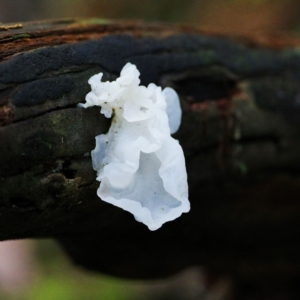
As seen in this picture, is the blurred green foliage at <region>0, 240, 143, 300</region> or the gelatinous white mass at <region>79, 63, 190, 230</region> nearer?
the gelatinous white mass at <region>79, 63, 190, 230</region>

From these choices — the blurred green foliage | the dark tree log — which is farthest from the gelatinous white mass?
the blurred green foliage

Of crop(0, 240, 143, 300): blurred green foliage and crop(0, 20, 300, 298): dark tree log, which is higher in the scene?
crop(0, 20, 300, 298): dark tree log

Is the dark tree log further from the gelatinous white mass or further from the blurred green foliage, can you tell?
the blurred green foliage

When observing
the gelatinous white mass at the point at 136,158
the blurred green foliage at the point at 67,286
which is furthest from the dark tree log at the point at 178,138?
the blurred green foliage at the point at 67,286

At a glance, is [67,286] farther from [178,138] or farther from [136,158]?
[136,158]

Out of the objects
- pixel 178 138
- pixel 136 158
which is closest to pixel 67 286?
pixel 178 138

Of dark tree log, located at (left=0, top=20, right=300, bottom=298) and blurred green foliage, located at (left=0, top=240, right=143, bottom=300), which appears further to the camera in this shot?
blurred green foliage, located at (left=0, top=240, right=143, bottom=300)

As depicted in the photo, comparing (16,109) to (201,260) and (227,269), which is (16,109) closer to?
(201,260)

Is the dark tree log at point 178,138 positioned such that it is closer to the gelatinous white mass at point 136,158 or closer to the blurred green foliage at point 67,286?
the gelatinous white mass at point 136,158

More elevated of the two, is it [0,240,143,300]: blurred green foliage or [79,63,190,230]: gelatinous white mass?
[79,63,190,230]: gelatinous white mass
